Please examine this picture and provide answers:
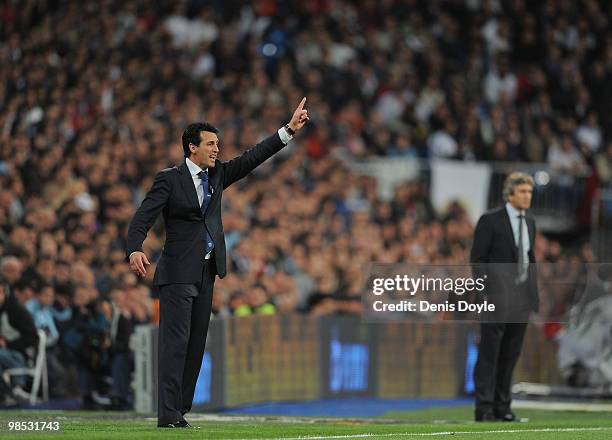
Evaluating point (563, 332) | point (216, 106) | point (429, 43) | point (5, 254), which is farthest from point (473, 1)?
point (5, 254)

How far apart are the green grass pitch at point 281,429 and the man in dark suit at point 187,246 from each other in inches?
15.4

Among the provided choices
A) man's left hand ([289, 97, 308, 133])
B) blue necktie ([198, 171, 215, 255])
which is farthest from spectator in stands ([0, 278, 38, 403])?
man's left hand ([289, 97, 308, 133])

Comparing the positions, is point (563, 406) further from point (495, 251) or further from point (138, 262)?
point (138, 262)

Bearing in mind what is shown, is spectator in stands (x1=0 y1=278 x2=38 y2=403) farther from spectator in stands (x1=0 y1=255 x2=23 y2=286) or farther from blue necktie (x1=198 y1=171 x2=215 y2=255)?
blue necktie (x1=198 y1=171 x2=215 y2=255)

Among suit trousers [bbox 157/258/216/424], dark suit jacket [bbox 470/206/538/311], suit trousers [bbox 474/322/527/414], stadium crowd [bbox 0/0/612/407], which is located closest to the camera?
suit trousers [bbox 157/258/216/424]

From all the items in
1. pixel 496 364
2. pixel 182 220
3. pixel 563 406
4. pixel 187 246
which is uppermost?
pixel 182 220

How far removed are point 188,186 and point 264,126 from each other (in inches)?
491

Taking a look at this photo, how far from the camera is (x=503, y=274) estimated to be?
42.4 ft

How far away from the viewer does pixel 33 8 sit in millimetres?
22562

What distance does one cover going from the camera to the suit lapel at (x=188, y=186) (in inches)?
406

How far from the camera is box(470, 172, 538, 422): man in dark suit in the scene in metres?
12.9

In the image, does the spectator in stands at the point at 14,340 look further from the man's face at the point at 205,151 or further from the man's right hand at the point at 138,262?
the man's right hand at the point at 138,262

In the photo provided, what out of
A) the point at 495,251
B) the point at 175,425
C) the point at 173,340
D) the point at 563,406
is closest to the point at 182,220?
the point at 173,340

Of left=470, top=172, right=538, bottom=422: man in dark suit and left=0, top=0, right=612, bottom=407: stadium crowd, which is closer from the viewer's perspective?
left=470, top=172, right=538, bottom=422: man in dark suit
